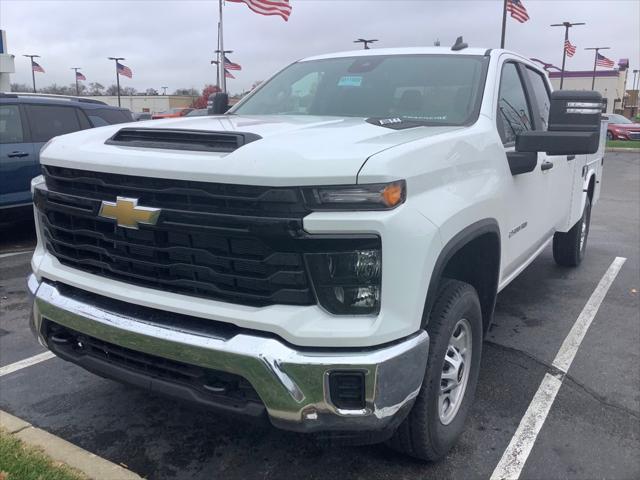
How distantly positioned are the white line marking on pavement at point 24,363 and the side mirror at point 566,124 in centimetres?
339

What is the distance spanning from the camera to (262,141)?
244 centimetres

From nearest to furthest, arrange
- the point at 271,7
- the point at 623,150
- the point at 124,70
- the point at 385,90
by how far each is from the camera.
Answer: the point at 385,90 → the point at 271,7 → the point at 623,150 → the point at 124,70

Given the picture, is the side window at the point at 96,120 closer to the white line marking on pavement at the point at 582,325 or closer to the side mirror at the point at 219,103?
the side mirror at the point at 219,103

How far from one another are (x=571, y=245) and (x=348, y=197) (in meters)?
4.96

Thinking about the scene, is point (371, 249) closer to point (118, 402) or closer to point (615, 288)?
point (118, 402)

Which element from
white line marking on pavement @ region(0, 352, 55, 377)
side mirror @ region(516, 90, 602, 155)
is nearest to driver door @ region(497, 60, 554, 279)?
side mirror @ region(516, 90, 602, 155)

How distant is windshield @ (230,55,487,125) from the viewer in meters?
3.59

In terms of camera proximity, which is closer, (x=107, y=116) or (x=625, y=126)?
(x=107, y=116)

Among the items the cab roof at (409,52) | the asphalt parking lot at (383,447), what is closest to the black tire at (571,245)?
the asphalt parking lot at (383,447)

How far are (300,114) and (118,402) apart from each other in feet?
6.85

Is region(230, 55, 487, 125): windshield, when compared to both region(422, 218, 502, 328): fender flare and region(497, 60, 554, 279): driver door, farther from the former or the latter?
region(422, 218, 502, 328): fender flare

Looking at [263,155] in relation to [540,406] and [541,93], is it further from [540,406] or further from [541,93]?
[541,93]

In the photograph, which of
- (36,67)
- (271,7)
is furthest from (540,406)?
(36,67)

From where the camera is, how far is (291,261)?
2.27 m
